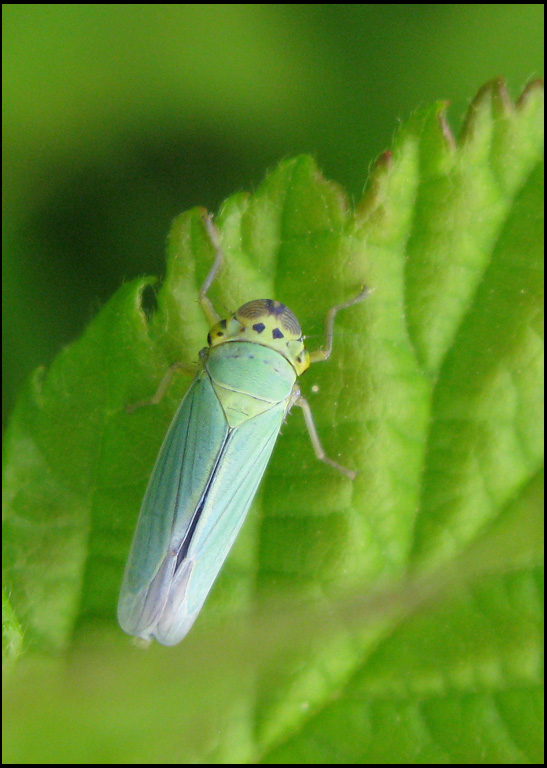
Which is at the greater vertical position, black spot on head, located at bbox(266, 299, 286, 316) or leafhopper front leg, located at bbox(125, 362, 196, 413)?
black spot on head, located at bbox(266, 299, 286, 316)

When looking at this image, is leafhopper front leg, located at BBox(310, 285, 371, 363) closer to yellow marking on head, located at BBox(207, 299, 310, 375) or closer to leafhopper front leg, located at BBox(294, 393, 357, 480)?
yellow marking on head, located at BBox(207, 299, 310, 375)

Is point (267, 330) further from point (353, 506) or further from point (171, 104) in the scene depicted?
point (171, 104)

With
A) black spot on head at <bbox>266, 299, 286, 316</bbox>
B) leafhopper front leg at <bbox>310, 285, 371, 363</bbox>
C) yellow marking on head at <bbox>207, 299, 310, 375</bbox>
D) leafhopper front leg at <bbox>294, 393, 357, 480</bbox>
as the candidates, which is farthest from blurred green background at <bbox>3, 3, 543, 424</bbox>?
leafhopper front leg at <bbox>294, 393, 357, 480</bbox>

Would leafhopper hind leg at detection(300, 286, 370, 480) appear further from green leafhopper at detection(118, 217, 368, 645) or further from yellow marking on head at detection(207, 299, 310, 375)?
yellow marking on head at detection(207, 299, 310, 375)

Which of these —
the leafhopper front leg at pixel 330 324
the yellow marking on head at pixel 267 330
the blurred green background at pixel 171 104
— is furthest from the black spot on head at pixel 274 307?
the blurred green background at pixel 171 104

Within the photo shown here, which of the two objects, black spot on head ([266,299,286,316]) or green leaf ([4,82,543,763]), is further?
black spot on head ([266,299,286,316])

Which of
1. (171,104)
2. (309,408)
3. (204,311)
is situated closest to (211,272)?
(204,311)

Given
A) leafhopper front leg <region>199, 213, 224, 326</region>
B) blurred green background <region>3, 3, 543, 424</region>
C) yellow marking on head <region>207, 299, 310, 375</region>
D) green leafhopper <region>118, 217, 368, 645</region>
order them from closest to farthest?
leafhopper front leg <region>199, 213, 224, 326</region> → green leafhopper <region>118, 217, 368, 645</region> → yellow marking on head <region>207, 299, 310, 375</region> → blurred green background <region>3, 3, 543, 424</region>

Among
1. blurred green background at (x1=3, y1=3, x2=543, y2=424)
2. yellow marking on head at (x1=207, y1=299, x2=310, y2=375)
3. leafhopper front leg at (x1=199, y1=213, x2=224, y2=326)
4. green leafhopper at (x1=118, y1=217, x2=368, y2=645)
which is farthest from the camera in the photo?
blurred green background at (x1=3, y1=3, x2=543, y2=424)
